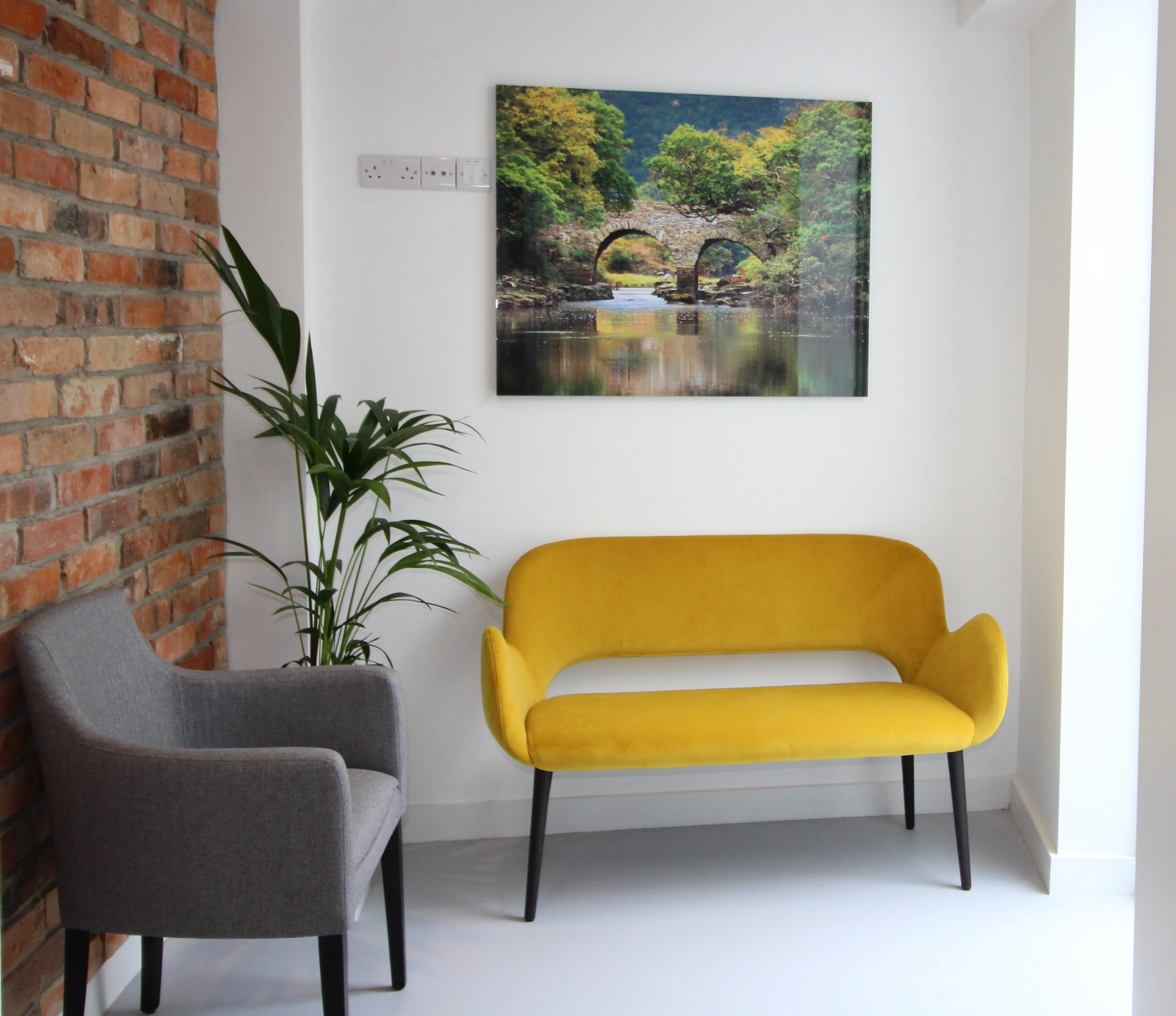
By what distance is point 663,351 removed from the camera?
3225 millimetres

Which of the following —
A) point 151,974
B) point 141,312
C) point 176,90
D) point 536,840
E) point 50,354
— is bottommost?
point 151,974

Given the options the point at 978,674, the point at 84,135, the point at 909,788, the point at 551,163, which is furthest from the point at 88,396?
the point at 909,788

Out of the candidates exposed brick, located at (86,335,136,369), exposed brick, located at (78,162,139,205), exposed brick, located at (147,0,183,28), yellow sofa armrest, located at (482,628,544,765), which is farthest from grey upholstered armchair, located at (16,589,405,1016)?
exposed brick, located at (147,0,183,28)

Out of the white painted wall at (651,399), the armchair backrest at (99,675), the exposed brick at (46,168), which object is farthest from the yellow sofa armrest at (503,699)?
the exposed brick at (46,168)

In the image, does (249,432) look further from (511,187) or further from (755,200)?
(755,200)

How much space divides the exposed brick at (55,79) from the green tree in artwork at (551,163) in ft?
4.04

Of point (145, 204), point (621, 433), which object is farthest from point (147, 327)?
point (621, 433)

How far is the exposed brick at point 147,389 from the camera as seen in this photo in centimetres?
238

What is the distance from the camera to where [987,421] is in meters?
3.35

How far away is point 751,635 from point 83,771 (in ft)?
6.38

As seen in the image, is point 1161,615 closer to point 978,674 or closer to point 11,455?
point 978,674

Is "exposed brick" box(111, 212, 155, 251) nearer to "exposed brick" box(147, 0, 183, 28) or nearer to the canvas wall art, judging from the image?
"exposed brick" box(147, 0, 183, 28)

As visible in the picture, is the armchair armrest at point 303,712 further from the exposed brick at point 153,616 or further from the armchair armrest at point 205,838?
the armchair armrest at point 205,838

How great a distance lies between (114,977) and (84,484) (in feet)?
3.78
